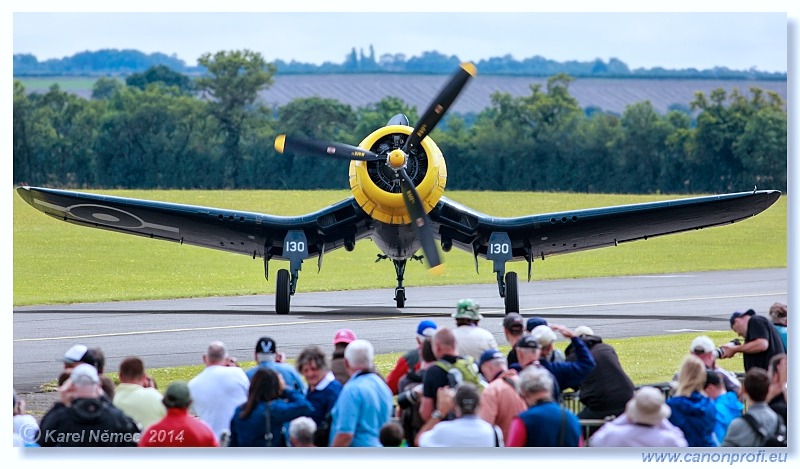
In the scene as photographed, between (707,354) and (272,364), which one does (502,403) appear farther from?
(707,354)

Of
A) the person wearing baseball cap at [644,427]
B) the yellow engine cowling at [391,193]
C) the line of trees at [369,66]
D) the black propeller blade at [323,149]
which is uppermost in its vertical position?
the line of trees at [369,66]

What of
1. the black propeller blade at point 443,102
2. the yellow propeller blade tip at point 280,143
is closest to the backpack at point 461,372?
the black propeller blade at point 443,102

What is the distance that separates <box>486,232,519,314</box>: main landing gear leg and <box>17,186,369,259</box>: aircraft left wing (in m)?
2.60

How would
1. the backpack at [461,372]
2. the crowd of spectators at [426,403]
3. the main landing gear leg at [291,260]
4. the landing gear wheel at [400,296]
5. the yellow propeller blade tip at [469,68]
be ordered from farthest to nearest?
the landing gear wheel at [400,296] → the main landing gear leg at [291,260] → the yellow propeller blade tip at [469,68] → the backpack at [461,372] → the crowd of spectators at [426,403]

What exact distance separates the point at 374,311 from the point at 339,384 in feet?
57.4

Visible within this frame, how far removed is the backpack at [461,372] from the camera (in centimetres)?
1047

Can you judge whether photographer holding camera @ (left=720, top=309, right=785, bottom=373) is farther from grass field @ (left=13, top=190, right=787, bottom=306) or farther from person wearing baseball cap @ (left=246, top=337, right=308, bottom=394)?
grass field @ (left=13, top=190, right=787, bottom=306)

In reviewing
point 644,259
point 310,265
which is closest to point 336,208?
point 310,265

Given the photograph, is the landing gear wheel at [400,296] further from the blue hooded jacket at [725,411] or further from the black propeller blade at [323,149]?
the blue hooded jacket at [725,411]

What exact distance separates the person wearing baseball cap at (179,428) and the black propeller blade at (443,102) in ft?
45.3

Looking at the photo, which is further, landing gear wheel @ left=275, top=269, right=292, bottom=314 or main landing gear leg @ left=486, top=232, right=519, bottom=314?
landing gear wheel @ left=275, top=269, right=292, bottom=314

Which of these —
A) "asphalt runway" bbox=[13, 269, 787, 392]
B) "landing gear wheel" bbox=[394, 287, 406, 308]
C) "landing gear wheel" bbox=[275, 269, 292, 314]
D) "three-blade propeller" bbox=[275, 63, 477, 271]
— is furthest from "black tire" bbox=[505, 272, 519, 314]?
"landing gear wheel" bbox=[275, 269, 292, 314]

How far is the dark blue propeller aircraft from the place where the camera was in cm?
2420
